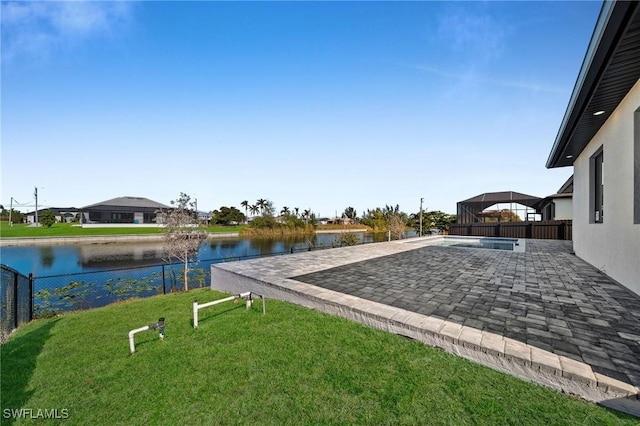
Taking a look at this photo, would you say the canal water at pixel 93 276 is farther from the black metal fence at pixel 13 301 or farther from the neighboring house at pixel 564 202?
the neighboring house at pixel 564 202

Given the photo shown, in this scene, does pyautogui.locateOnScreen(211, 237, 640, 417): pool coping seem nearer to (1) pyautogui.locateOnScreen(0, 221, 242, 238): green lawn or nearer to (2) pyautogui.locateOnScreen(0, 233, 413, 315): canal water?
(2) pyautogui.locateOnScreen(0, 233, 413, 315): canal water

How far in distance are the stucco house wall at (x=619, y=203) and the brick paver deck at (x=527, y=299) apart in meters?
0.34

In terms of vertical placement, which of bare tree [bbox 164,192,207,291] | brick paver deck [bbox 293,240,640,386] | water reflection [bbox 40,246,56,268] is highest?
bare tree [bbox 164,192,207,291]

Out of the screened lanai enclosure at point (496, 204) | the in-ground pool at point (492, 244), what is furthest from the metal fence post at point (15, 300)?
the screened lanai enclosure at point (496, 204)

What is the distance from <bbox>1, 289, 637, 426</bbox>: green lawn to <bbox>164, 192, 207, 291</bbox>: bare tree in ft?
16.1

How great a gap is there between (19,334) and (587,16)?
1209cm

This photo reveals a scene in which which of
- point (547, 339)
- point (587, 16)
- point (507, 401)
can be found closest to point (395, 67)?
point (587, 16)

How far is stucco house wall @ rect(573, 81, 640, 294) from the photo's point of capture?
387 cm

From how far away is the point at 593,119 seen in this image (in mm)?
4930

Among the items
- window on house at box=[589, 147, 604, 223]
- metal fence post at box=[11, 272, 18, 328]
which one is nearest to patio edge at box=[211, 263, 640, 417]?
metal fence post at box=[11, 272, 18, 328]

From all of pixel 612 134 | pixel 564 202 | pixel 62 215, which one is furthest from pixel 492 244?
pixel 62 215

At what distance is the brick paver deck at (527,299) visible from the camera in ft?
7.42

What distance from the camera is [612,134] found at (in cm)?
476

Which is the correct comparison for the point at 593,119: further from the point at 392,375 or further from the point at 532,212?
the point at 532,212
